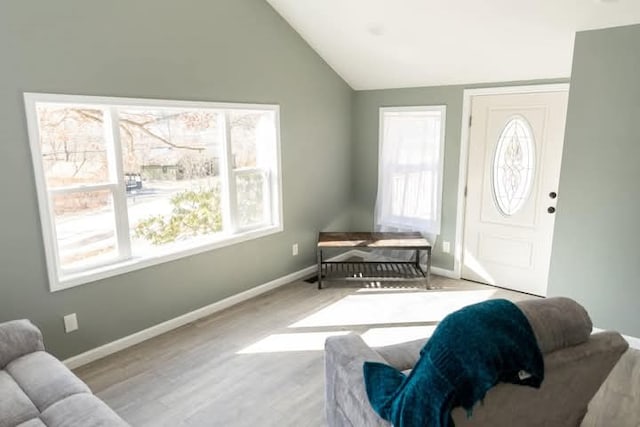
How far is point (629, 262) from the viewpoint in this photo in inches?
113

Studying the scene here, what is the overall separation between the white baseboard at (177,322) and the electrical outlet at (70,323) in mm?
204

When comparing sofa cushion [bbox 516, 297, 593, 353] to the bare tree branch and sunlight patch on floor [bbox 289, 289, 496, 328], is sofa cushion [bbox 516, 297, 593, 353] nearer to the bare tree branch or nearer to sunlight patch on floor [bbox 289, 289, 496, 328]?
sunlight patch on floor [bbox 289, 289, 496, 328]

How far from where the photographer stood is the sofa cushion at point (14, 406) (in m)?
1.74

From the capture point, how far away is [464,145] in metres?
4.17

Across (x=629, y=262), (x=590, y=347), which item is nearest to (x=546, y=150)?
(x=629, y=262)

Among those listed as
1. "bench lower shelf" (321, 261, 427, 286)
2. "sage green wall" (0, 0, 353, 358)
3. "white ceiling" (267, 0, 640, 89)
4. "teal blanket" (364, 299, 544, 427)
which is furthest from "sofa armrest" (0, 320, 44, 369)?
"white ceiling" (267, 0, 640, 89)

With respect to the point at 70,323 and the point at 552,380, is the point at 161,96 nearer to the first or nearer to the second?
the point at 70,323

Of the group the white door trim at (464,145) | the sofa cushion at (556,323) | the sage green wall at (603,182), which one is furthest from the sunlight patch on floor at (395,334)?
the sofa cushion at (556,323)

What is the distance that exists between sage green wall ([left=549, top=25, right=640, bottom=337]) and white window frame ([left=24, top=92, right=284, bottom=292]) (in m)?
2.49

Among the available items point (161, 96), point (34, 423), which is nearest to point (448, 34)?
point (161, 96)

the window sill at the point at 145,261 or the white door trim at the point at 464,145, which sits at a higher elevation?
the white door trim at the point at 464,145

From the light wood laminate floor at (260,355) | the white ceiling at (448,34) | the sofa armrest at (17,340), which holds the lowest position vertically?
the light wood laminate floor at (260,355)

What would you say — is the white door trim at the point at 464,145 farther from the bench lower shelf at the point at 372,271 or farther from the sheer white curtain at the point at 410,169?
the bench lower shelf at the point at 372,271

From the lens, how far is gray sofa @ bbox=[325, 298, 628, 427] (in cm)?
139
